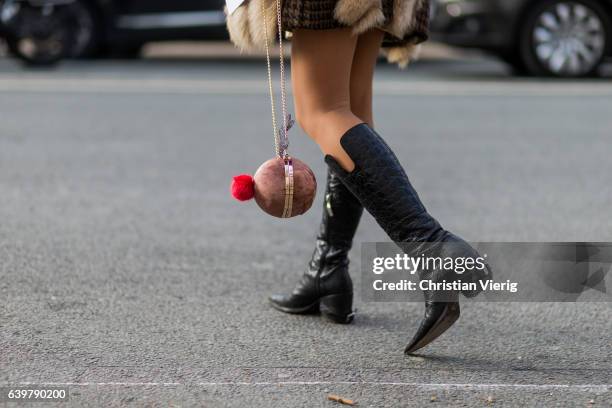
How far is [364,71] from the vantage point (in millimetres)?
3438

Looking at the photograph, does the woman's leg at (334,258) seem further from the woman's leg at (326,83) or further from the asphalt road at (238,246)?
the woman's leg at (326,83)

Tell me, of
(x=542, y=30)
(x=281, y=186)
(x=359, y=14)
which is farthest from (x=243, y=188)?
(x=542, y=30)

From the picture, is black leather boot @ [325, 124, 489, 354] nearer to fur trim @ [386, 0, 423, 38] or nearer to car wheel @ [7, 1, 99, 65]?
fur trim @ [386, 0, 423, 38]

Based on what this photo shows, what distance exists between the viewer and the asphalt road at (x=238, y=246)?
312 cm

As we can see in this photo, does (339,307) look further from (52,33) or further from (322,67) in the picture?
(52,33)

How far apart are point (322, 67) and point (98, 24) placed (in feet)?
30.6

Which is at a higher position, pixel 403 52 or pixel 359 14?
pixel 359 14

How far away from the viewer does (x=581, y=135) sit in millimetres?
7590

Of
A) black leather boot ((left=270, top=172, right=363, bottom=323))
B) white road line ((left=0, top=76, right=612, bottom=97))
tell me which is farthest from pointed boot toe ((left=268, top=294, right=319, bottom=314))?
white road line ((left=0, top=76, right=612, bottom=97))

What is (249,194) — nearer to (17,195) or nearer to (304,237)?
(304,237)

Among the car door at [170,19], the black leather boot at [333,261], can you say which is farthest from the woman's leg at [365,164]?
the car door at [170,19]

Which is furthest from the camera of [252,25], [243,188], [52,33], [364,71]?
[52,33]

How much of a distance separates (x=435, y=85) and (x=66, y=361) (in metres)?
7.50

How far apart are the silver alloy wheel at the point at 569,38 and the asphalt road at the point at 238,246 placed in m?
0.95
